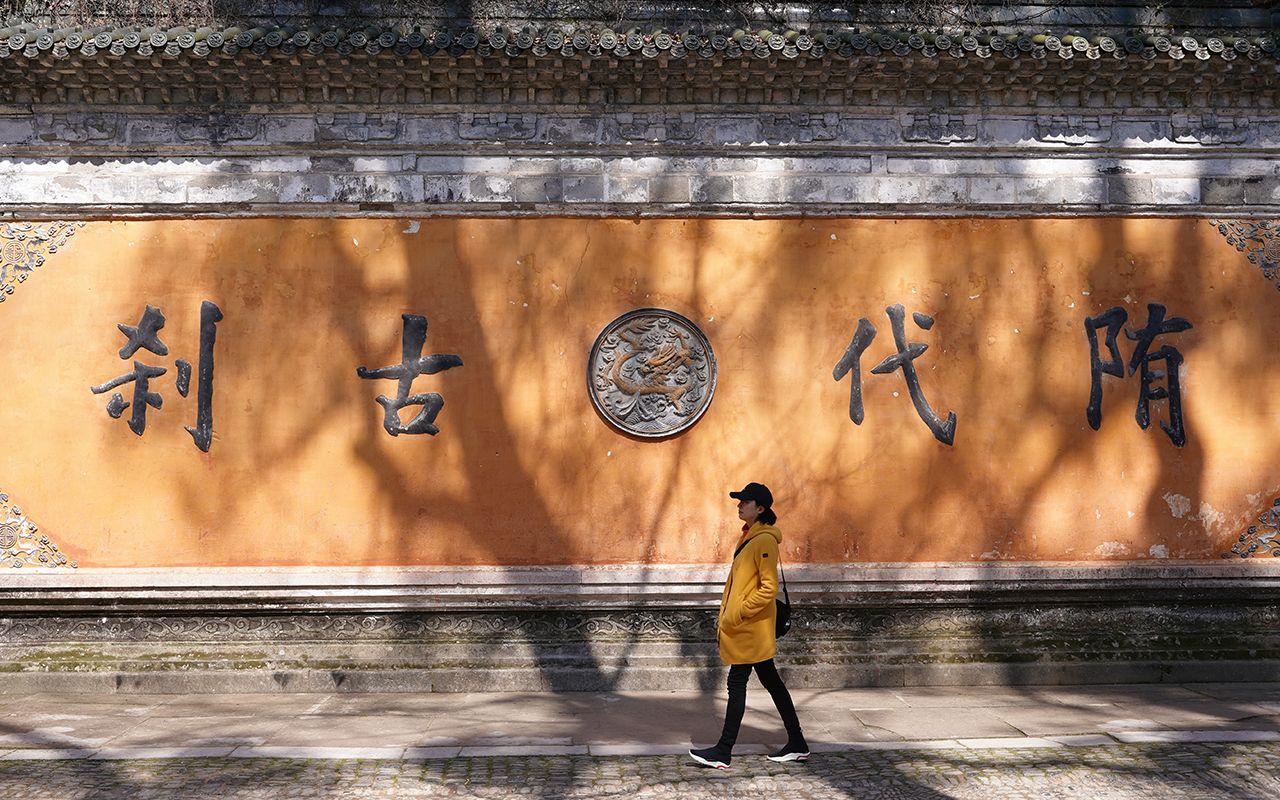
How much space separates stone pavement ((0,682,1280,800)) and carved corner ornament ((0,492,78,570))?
941mm

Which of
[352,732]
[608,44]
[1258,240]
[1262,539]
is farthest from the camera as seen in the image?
[1258,240]

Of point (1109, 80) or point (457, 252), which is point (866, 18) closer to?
point (1109, 80)

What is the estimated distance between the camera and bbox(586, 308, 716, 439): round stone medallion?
7820 mm

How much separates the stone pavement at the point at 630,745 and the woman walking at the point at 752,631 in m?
0.13

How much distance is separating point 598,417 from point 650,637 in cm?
165

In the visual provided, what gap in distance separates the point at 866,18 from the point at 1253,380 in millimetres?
4026

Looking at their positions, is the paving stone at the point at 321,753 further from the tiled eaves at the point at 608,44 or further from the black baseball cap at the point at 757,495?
the tiled eaves at the point at 608,44

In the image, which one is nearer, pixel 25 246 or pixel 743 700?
pixel 743 700

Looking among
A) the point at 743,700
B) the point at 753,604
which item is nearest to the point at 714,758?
the point at 743,700

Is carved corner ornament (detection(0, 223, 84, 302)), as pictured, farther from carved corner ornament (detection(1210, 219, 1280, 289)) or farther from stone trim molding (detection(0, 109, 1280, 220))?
carved corner ornament (detection(1210, 219, 1280, 289))

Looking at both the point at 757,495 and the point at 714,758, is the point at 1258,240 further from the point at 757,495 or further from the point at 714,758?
the point at 714,758

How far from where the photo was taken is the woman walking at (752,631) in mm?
5668

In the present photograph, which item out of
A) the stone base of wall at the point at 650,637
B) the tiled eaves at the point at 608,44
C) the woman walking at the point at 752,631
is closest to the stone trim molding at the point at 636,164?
the tiled eaves at the point at 608,44

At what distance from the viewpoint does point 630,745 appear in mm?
6031
